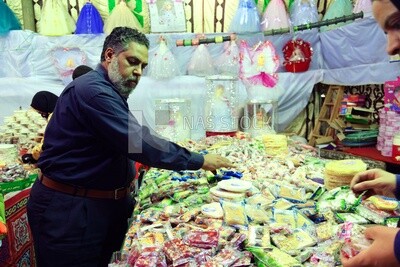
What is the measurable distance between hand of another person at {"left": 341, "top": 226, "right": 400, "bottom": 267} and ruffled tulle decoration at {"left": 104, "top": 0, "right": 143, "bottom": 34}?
507 centimetres

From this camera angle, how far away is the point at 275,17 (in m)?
5.52

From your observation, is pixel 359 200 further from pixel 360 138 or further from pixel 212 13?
pixel 212 13

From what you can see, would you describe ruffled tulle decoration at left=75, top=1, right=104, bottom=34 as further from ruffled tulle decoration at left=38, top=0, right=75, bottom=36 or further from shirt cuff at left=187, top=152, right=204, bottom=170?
shirt cuff at left=187, top=152, right=204, bottom=170

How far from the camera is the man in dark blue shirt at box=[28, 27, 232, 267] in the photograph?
1.87 metres

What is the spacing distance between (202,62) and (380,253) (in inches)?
186

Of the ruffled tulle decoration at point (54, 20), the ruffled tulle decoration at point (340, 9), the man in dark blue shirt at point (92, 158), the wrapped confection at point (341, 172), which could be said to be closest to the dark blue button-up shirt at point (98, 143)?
the man in dark blue shirt at point (92, 158)

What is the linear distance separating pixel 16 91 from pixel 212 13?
314 cm

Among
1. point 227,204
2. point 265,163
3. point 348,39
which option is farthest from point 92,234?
point 348,39

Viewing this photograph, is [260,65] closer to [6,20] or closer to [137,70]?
[137,70]

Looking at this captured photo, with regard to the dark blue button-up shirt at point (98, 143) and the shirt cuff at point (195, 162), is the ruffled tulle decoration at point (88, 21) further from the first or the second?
the shirt cuff at point (195, 162)

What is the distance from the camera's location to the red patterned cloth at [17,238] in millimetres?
2709

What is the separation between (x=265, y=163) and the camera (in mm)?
2732

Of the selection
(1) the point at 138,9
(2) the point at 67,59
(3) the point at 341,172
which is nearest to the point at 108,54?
(3) the point at 341,172

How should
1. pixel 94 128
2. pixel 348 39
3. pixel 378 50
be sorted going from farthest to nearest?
pixel 348 39 → pixel 378 50 → pixel 94 128
